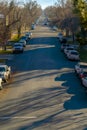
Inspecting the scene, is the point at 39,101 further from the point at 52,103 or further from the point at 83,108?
the point at 83,108

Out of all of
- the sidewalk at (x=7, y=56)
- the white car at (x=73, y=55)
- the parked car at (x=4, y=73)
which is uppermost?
the parked car at (x=4, y=73)

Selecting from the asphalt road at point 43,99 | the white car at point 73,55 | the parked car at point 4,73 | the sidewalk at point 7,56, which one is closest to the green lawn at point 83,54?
the white car at point 73,55

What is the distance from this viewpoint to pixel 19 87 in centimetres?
3506

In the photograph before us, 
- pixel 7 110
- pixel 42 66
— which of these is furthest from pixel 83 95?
pixel 42 66

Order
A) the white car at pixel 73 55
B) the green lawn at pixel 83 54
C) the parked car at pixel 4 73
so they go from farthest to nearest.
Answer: the green lawn at pixel 83 54 < the white car at pixel 73 55 < the parked car at pixel 4 73

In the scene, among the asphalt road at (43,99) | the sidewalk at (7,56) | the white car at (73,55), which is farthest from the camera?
the sidewalk at (7,56)

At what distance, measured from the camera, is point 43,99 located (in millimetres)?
29219

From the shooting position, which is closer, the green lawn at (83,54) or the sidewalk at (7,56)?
the green lawn at (83,54)

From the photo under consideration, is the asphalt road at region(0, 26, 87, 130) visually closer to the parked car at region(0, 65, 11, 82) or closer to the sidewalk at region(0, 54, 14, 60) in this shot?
the parked car at region(0, 65, 11, 82)

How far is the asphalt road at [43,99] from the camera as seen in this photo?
21.6 m

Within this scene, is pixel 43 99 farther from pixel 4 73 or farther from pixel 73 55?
pixel 73 55

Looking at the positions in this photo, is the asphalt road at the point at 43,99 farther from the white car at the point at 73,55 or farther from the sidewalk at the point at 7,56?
the sidewalk at the point at 7,56

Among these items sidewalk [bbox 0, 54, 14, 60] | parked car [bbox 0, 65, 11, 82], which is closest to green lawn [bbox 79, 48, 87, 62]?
sidewalk [bbox 0, 54, 14, 60]

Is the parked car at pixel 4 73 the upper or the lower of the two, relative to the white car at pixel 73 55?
upper
